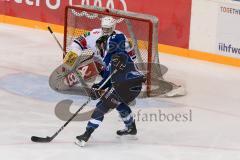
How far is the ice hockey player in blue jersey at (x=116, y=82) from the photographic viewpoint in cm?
611

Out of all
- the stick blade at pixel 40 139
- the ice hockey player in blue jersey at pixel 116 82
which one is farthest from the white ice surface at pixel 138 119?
the ice hockey player in blue jersey at pixel 116 82

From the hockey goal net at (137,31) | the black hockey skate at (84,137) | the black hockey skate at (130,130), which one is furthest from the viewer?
the hockey goal net at (137,31)

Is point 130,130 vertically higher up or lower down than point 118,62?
lower down

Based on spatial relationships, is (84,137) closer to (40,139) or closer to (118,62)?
(40,139)

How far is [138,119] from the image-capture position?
7.21 meters

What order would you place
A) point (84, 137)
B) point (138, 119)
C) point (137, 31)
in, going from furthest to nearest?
point (137, 31), point (138, 119), point (84, 137)

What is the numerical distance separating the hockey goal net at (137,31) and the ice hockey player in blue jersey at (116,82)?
5.62 ft

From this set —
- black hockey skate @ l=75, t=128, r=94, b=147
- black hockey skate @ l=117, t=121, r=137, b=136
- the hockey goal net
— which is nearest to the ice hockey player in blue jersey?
black hockey skate @ l=75, t=128, r=94, b=147

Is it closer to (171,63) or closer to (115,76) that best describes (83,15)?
(171,63)

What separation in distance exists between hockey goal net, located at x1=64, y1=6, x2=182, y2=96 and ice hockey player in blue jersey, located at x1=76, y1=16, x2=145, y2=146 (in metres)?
1.71

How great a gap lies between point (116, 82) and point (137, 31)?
215 cm

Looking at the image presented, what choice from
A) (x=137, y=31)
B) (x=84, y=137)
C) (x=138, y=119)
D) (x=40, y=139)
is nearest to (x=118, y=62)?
(x=84, y=137)

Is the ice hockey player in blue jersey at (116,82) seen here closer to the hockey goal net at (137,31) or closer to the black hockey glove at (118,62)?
the black hockey glove at (118,62)

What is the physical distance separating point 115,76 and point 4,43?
4.37 m
